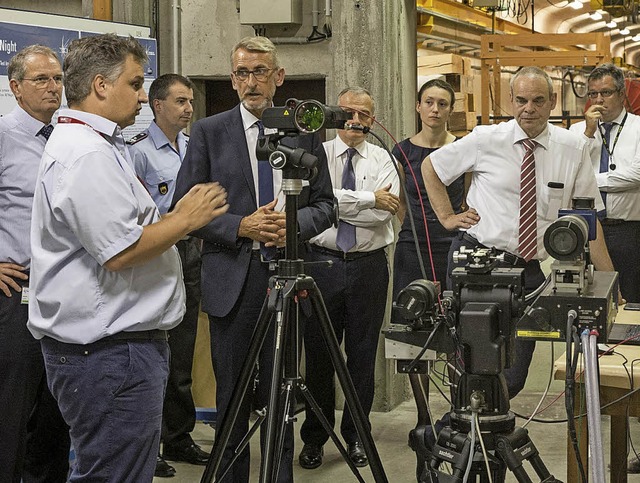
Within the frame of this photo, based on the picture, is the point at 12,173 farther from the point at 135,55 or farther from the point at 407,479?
the point at 407,479

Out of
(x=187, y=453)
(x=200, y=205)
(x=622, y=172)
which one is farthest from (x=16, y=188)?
(x=622, y=172)

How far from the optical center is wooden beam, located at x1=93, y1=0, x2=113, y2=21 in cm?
504

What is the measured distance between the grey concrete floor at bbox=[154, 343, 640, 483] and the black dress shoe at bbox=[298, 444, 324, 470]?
0.09 ft

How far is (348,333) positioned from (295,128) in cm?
163

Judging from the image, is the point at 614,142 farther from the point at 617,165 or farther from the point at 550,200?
the point at 550,200

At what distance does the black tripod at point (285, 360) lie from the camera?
2.83 meters

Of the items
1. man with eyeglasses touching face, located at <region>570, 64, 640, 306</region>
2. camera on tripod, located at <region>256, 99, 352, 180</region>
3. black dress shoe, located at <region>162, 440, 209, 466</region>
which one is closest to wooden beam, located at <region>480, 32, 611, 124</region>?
man with eyeglasses touching face, located at <region>570, 64, 640, 306</region>

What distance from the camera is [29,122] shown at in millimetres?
3484

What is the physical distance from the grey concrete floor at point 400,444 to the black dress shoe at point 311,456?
0.09ft

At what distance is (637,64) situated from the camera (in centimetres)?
2316

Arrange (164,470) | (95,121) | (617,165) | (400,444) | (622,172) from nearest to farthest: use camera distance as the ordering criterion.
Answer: (95,121)
(164,470)
(400,444)
(622,172)
(617,165)

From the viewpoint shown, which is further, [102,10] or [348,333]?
[102,10]

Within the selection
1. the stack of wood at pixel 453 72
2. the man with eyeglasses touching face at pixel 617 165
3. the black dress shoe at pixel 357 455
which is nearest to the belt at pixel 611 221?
the man with eyeglasses touching face at pixel 617 165

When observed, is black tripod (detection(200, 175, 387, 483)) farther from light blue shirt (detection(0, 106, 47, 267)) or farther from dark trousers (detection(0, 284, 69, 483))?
light blue shirt (detection(0, 106, 47, 267))
